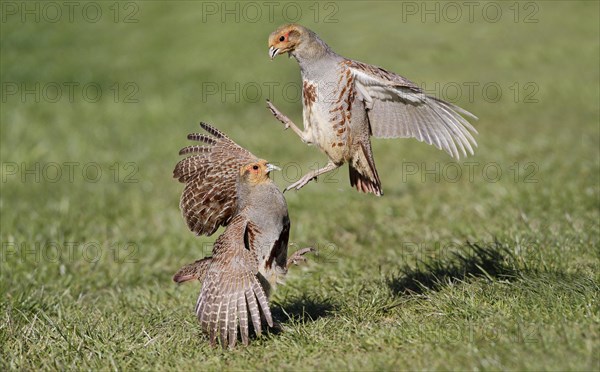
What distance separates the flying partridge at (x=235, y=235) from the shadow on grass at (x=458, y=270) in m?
1.01

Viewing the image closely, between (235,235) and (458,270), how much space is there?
188cm

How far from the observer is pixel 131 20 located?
63.4ft

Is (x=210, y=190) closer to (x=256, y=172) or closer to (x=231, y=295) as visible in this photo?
(x=256, y=172)

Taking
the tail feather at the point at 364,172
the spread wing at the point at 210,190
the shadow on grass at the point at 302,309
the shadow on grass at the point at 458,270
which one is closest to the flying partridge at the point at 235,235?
the spread wing at the point at 210,190

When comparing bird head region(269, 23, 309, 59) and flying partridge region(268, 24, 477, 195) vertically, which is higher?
bird head region(269, 23, 309, 59)

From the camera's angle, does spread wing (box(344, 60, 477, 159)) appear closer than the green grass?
No

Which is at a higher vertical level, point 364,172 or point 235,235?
point 364,172

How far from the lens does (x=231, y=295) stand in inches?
193

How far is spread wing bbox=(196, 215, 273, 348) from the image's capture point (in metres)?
4.85

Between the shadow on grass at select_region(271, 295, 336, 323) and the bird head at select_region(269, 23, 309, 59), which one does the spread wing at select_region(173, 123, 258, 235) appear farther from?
the bird head at select_region(269, 23, 309, 59)

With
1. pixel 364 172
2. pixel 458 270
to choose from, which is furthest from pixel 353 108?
pixel 458 270

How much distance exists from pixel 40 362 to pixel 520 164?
6.37 m

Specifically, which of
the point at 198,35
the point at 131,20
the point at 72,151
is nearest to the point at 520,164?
the point at 72,151

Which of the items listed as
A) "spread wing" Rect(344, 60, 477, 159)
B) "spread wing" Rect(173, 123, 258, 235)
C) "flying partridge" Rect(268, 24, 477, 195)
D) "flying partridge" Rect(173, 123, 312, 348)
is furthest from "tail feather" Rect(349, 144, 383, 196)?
"spread wing" Rect(173, 123, 258, 235)
